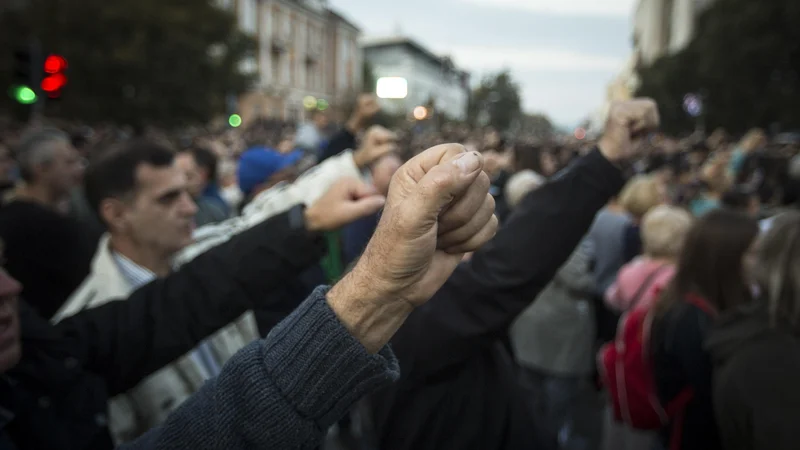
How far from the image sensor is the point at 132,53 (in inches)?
781

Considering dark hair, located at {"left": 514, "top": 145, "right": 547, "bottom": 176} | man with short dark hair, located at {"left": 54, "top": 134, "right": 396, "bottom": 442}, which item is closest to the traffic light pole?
dark hair, located at {"left": 514, "top": 145, "right": 547, "bottom": 176}

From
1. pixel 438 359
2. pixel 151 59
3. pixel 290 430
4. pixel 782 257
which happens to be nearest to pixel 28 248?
pixel 438 359

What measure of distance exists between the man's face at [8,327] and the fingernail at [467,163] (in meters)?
1.25

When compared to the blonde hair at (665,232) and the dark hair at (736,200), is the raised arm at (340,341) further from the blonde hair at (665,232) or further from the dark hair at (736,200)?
the dark hair at (736,200)

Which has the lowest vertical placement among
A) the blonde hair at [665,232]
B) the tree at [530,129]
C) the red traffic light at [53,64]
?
the tree at [530,129]

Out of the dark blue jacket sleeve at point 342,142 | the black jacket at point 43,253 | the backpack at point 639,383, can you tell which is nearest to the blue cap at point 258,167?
the dark blue jacket sleeve at point 342,142

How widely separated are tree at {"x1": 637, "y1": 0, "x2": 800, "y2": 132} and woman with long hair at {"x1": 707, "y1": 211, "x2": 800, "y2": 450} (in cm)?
2736

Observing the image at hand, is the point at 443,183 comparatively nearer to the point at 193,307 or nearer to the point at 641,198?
the point at 193,307

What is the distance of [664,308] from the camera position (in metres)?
2.72

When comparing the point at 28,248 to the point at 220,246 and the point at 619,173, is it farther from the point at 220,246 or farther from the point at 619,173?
the point at 619,173

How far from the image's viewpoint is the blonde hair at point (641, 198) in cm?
480

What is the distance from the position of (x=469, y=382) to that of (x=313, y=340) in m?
0.98

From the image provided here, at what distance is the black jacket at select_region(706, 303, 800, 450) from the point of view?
170cm

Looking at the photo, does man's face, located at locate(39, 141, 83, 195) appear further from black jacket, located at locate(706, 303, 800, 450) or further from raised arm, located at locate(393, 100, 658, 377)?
black jacket, located at locate(706, 303, 800, 450)
